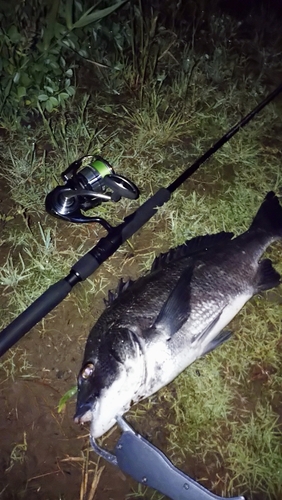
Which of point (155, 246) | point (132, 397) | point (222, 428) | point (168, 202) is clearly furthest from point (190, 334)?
point (168, 202)

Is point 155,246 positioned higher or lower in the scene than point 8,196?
lower

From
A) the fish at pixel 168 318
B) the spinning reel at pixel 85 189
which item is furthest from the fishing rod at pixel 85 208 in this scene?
the fish at pixel 168 318

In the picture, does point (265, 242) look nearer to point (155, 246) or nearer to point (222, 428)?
point (155, 246)

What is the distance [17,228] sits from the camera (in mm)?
→ 3545

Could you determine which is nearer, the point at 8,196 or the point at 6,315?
the point at 6,315

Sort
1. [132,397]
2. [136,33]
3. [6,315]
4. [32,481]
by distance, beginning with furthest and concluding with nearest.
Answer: [136,33] < [6,315] < [32,481] < [132,397]

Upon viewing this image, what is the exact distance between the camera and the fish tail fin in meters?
3.07

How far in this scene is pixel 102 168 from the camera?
3090 millimetres

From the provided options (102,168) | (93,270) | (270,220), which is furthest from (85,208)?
(270,220)

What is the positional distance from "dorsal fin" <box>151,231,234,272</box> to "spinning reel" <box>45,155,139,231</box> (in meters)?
0.45

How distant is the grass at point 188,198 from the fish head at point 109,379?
1.66 feet

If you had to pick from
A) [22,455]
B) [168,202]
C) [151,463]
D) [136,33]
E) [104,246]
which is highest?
[136,33]

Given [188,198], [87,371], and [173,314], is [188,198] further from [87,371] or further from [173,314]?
[87,371]

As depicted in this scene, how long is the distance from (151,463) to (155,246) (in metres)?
1.62
